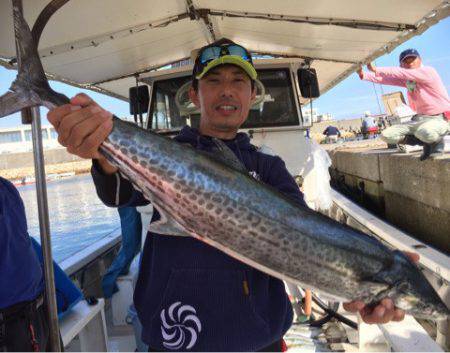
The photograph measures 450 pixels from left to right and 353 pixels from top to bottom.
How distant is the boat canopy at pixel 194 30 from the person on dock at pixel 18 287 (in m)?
1.50

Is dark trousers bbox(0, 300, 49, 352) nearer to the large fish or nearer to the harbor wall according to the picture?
the large fish

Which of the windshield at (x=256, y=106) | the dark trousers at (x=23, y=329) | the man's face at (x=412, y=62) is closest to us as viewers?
the dark trousers at (x=23, y=329)

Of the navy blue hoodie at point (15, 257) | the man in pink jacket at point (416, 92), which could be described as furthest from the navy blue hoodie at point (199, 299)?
the man in pink jacket at point (416, 92)

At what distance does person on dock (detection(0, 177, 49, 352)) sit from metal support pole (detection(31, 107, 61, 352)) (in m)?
0.08

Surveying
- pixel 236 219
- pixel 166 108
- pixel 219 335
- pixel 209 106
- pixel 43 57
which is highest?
pixel 43 57

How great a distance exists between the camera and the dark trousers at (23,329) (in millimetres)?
1891

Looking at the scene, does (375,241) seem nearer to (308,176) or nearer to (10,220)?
(10,220)

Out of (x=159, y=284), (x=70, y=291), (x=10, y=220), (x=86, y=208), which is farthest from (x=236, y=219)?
(x=86, y=208)

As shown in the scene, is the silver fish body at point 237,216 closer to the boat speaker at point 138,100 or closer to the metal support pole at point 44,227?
the metal support pole at point 44,227

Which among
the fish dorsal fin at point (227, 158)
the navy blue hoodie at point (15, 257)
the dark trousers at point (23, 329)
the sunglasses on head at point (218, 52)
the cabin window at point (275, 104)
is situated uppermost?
the cabin window at point (275, 104)

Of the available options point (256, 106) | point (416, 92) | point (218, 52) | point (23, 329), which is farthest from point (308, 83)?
point (23, 329)

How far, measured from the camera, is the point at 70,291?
2641 millimetres

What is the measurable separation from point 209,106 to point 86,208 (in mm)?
7281

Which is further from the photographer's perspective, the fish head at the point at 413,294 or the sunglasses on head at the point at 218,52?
the sunglasses on head at the point at 218,52
